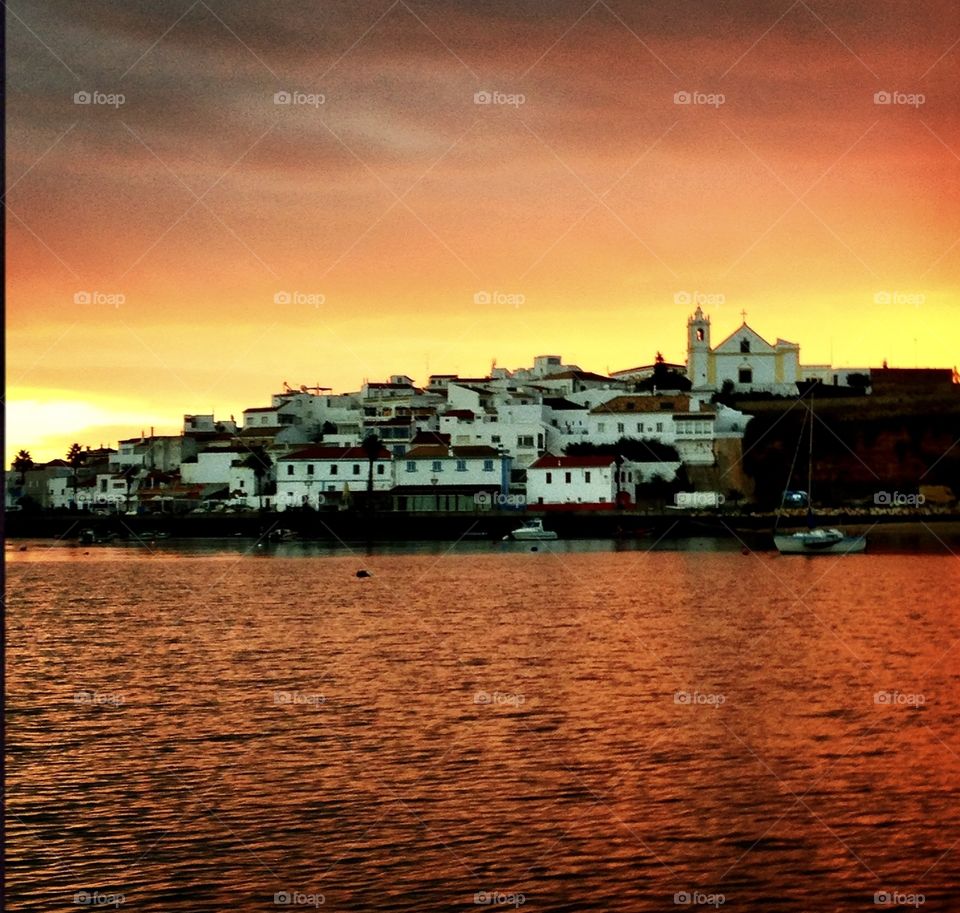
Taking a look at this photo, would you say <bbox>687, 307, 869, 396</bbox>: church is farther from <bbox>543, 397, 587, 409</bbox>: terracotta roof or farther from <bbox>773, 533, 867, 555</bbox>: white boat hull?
<bbox>773, 533, 867, 555</bbox>: white boat hull

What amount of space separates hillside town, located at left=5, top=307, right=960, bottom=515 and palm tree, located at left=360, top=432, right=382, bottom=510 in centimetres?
19

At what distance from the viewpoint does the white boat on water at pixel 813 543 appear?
60.1 m

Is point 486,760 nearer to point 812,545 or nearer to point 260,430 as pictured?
point 812,545

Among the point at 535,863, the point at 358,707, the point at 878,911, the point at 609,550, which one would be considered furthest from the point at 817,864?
the point at 609,550

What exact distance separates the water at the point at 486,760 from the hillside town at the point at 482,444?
126 ft

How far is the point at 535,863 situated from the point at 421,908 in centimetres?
144

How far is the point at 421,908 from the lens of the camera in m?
11.3

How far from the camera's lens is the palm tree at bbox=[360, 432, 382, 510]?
251 ft

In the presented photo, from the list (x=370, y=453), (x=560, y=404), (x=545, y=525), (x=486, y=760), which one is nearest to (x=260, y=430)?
(x=370, y=453)

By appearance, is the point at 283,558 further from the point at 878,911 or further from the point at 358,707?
the point at 878,911

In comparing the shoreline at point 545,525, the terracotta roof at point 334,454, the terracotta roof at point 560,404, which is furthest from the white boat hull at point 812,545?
the terracotta roof at point 560,404

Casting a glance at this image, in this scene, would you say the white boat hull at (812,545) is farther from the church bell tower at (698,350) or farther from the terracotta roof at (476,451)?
the church bell tower at (698,350)

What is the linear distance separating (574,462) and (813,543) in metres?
17.0

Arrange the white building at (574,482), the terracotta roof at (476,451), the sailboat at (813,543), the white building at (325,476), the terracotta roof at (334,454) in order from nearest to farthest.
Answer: the sailboat at (813,543) < the white building at (574,482) < the terracotta roof at (476,451) < the white building at (325,476) < the terracotta roof at (334,454)
